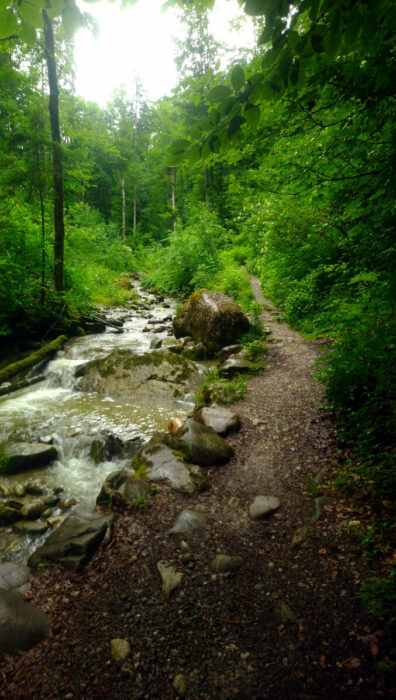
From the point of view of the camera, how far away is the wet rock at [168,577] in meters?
2.48

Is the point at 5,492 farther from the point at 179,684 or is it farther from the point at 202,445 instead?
the point at 179,684

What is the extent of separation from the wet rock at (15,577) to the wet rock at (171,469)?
62.6 inches

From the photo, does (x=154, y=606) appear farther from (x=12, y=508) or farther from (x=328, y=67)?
(x=328, y=67)

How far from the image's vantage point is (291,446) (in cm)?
422

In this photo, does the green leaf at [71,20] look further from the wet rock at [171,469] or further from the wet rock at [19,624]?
the wet rock at [171,469]

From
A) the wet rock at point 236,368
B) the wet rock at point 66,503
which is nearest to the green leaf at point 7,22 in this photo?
the wet rock at point 66,503

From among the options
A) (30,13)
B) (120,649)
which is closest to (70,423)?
(120,649)

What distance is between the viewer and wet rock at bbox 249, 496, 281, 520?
3174mm

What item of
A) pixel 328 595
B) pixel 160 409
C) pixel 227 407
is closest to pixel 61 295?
pixel 160 409

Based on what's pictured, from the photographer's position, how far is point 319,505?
304cm

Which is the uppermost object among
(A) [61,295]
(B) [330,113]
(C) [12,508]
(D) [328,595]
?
(B) [330,113]

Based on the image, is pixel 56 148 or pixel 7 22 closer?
pixel 7 22

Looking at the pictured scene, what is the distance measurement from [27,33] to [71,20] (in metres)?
0.24

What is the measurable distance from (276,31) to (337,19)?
27 cm
